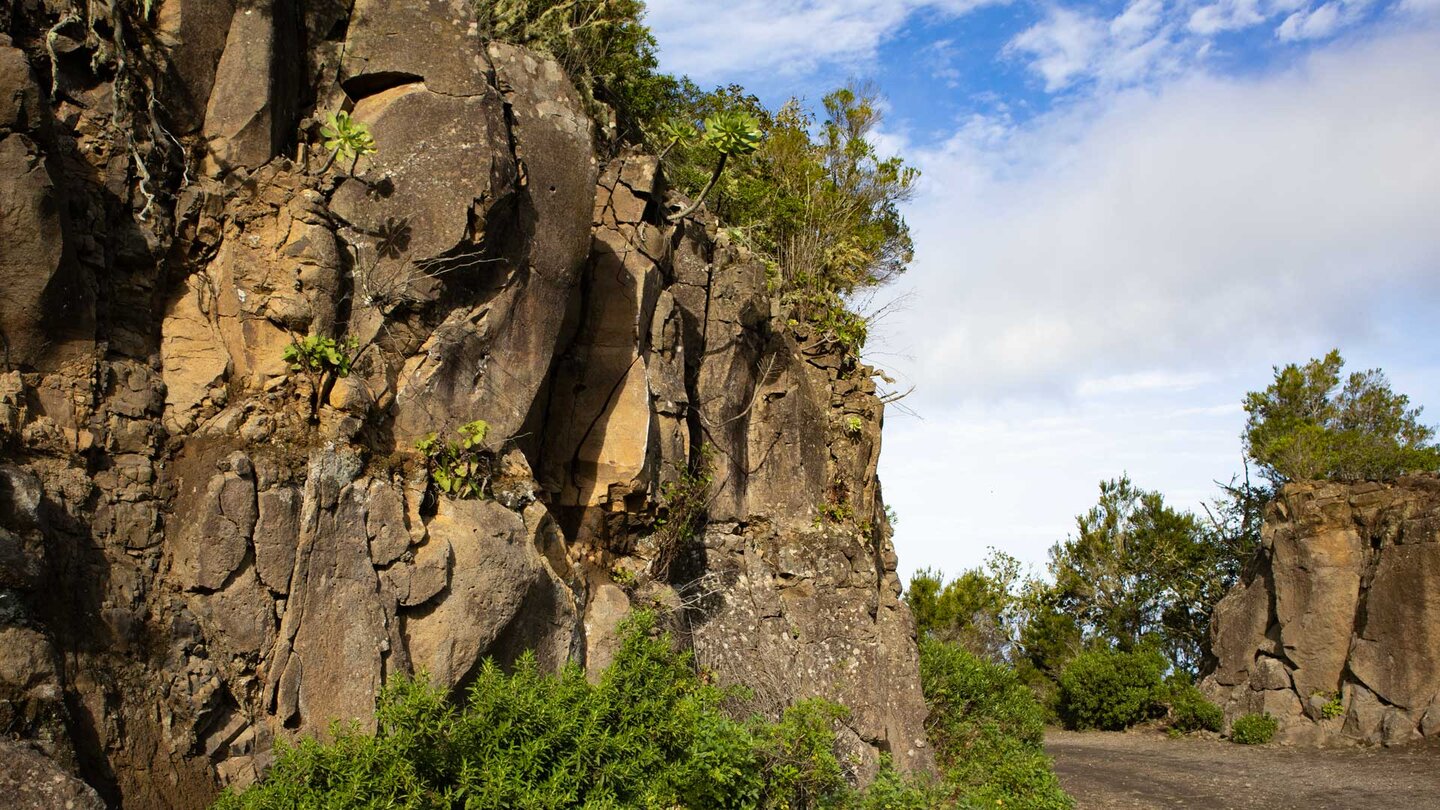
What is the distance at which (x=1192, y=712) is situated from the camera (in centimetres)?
2220

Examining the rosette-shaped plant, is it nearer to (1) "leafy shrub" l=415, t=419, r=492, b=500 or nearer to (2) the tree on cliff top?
(1) "leafy shrub" l=415, t=419, r=492, b=500

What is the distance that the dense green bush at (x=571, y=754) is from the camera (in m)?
5.54

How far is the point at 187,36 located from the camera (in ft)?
23.9

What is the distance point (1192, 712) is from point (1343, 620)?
3696 mm

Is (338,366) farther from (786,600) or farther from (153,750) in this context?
(786,600)

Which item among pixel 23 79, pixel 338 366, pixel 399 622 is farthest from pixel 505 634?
pixel 23 79

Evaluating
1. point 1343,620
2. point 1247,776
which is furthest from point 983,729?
point 1343,620

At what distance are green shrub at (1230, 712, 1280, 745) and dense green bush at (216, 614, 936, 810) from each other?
15807mm

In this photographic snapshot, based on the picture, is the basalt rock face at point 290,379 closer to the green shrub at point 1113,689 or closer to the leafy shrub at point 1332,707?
the leafy shrub at point 1332,707

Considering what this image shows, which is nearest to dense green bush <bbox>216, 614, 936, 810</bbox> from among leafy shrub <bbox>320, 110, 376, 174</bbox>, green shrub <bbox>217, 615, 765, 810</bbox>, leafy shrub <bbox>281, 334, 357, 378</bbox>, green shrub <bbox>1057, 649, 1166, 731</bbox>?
green shrub <bbox>217, 615, 765, 810</bbox>

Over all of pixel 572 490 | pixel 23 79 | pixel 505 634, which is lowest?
pixel 505 634

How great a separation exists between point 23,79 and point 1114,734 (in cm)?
2326

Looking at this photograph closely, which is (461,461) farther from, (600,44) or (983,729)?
(983,729)

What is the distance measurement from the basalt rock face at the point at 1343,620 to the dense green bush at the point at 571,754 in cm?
1527
